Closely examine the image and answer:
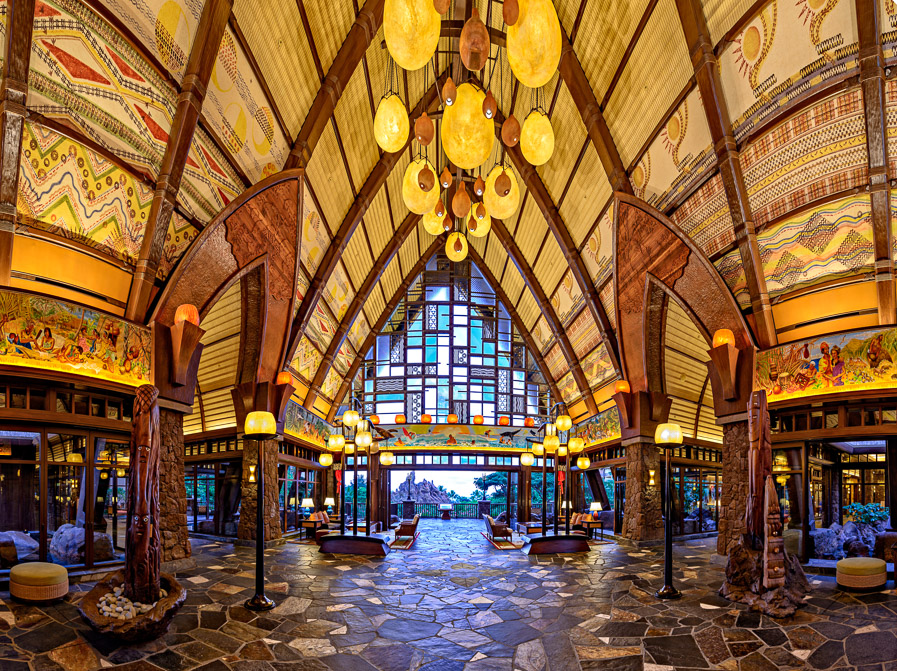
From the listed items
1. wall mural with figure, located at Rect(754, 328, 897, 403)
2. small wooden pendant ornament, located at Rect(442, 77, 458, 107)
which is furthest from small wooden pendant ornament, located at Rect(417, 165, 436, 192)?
wall mural with figure, located at Rect(754, 328, 897, 403)

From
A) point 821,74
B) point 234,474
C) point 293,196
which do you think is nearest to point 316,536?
point 234,474

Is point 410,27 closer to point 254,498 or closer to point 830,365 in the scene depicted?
point 830,365

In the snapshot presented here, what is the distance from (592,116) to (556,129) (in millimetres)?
2166

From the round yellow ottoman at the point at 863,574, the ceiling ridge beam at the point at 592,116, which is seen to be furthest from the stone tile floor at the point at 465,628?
the ceiling ridge beam at the point at 592,116

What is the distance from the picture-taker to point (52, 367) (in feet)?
25.3

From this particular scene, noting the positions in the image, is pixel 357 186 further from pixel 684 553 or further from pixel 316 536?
pixel 684 553

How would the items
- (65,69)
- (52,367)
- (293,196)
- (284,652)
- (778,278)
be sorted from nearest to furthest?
(284,652), (65,69), (52,367), (778,278), (293,196)

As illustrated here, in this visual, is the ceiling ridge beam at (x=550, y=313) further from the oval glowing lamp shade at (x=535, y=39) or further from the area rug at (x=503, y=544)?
the oval glowing lamp shade at (x=535, y=39)

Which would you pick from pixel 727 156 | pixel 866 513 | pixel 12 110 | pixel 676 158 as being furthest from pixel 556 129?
pixel 12 110

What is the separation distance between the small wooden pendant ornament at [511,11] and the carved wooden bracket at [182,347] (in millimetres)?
7379

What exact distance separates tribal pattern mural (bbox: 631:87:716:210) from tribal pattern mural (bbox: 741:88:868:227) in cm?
86

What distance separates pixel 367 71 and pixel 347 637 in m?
11.4

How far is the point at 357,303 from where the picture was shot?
61.3ft

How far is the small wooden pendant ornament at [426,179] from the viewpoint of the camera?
257 inches
